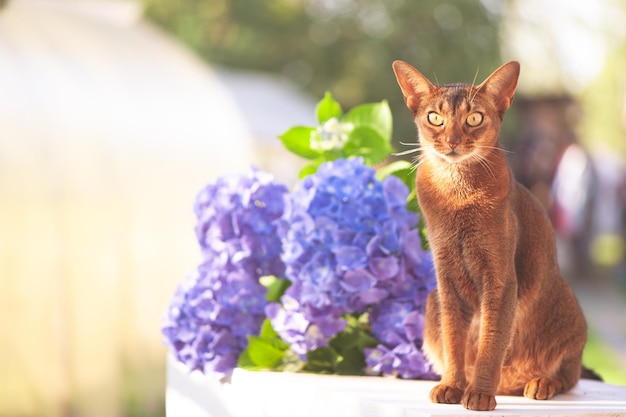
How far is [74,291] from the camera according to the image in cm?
601

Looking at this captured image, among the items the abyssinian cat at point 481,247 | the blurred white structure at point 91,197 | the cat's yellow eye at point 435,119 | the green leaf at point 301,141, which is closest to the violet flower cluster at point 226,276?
the green leaf at point 301,141

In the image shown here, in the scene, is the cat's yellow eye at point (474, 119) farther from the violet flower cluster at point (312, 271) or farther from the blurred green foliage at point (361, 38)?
the blurred green foliage at point (361, 38)

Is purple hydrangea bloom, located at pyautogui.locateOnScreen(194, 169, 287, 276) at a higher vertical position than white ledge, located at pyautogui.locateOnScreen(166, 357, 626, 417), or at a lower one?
higher

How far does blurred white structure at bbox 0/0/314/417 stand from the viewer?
19.1ft

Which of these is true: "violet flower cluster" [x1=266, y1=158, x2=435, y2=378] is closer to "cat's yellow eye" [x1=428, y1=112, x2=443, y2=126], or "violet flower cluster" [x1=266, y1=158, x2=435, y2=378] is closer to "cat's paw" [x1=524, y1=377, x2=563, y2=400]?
"cat's paw" [x1=524, y1=377, x2=563, y2=400]

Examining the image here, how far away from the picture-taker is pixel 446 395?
5.70 feet

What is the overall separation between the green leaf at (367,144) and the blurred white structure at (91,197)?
321cm

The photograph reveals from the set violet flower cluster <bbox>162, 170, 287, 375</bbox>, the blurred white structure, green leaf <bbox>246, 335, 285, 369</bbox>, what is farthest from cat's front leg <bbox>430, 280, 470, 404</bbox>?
the blurred white structure

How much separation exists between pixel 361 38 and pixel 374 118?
33.9 ft

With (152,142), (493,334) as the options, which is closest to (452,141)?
(493,334)

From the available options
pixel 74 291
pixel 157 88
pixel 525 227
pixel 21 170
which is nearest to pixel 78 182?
pixel 21 170

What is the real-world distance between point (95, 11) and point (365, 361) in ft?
24.0

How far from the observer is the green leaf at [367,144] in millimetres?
2414

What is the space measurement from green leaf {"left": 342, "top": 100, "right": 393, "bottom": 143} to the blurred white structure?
10.3ft
